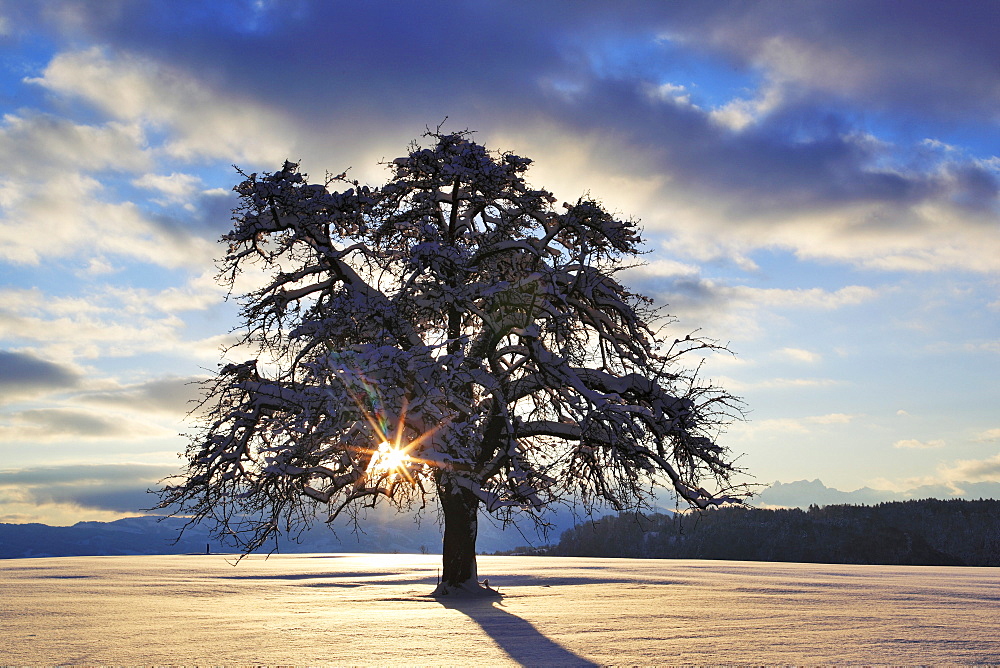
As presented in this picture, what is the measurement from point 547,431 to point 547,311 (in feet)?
10.1

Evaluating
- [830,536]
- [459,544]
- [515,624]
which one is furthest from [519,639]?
[830,536]

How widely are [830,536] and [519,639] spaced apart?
152ft

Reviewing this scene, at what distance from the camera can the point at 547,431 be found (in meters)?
18.1

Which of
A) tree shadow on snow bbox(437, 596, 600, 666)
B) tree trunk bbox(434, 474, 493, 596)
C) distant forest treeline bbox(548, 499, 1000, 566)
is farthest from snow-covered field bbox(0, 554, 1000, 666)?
distant forest treeline bbox(548, 499, 1000, 566)

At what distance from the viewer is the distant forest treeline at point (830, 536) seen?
46688mm

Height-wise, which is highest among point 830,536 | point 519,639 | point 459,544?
point 459,544

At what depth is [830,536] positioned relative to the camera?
4991 centimetres

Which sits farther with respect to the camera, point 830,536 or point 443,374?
point 830,536

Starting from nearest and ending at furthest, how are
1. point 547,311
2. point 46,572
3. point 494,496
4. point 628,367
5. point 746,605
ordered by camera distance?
point 746,605, point 494,496, point 547,311, point 628,367, point 46,572

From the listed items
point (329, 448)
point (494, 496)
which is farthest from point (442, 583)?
point (329, 448)

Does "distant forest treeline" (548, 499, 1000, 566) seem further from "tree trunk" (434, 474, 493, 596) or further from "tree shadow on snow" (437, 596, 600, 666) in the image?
"tree shadow on snow" (437, 596, 600, 666)

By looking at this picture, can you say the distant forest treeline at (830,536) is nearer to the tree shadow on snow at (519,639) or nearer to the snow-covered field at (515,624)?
the snow-covered field at (515,624)

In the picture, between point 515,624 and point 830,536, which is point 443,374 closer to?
point 515,624

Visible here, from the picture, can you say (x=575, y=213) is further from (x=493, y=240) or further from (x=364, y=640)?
(x=364, y=640)
